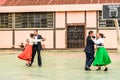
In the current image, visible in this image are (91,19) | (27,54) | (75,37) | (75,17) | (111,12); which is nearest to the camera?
(27,54)

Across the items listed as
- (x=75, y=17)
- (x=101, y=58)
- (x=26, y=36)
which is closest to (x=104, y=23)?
(x=75, y=17)

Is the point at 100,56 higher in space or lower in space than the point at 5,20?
lower

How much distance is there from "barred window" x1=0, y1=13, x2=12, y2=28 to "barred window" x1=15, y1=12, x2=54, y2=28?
24.6 inches

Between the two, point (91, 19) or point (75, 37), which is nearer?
point (91, 19)

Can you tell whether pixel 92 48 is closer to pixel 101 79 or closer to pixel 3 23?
pixel 101 79

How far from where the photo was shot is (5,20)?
141ft

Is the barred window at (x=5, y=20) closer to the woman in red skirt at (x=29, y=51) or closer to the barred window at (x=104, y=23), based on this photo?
the barred window at (x=104, y=23)

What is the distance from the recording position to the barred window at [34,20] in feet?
137

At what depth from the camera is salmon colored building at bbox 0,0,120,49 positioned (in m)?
40.8

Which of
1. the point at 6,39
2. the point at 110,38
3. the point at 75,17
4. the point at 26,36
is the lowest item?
the point at 6,39

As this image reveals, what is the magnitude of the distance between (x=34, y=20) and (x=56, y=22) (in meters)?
2.15

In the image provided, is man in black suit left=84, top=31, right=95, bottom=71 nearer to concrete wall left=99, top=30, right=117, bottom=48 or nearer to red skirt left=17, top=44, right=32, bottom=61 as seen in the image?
red skirt left=17, top=44, right=32, bottom=61

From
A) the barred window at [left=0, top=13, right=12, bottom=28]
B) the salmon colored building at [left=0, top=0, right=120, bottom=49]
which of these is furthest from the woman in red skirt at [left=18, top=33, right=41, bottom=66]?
the barred window at [left=0, top=13, right=12, bottom=28]

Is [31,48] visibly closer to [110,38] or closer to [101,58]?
[101,58]
